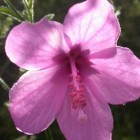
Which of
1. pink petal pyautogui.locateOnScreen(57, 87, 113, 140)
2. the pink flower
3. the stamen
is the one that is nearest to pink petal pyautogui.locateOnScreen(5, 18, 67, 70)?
the pink flower

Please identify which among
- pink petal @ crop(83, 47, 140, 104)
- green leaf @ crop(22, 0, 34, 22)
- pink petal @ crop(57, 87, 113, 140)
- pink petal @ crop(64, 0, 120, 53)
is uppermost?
green leaf @ crop(22, 0, 34, 22)

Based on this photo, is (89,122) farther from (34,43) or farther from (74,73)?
(34,43)

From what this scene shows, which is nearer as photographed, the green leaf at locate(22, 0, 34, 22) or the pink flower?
the pink flower

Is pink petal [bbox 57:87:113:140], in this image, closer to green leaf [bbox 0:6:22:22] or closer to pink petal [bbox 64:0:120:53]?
pink petal [bbox 64:0:120:53]

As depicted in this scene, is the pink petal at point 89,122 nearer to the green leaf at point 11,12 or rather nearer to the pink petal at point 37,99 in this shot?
the pink petal at point 37,99

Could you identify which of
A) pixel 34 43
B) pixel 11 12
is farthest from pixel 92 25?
pixel 11 12

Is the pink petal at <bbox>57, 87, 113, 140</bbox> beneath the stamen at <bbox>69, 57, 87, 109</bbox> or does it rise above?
beneath
